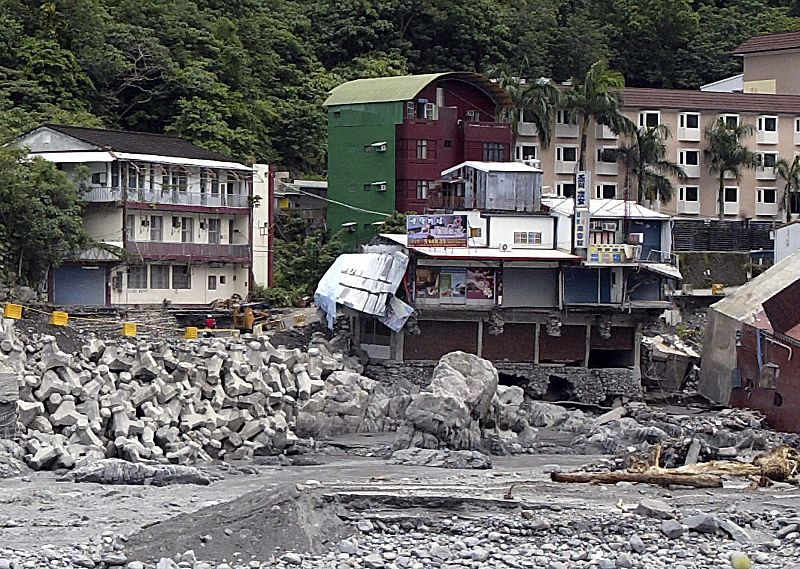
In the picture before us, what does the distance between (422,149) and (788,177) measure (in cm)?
1946

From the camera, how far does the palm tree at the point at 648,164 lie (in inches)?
2709

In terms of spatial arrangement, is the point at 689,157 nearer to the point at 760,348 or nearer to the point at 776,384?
the point at 760,348

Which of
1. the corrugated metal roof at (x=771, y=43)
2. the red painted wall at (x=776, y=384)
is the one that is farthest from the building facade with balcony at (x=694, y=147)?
the red painted wall at (x=776, y=384)

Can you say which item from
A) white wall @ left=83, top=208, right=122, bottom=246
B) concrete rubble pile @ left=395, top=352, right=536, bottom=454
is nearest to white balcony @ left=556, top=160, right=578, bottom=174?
white wall @ left=83, top=208, right=122, bottom=246

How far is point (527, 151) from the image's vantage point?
226 feet

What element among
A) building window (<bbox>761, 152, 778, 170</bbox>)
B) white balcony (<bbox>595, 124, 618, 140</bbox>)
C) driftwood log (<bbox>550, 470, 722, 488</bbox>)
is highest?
white balcony (<bbox>595, 124, 618, 140</bbox>)

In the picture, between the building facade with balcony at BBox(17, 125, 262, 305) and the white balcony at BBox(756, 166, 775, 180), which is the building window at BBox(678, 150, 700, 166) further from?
the building facade with balcony at BBox(17, 125, 262, 305)

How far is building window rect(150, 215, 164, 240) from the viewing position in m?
53.3

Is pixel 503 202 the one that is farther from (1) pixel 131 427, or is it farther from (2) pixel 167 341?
(1) pixel 131 427

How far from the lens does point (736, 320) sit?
48125mm

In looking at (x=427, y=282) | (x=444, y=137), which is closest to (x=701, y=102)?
(x=444, y=137)

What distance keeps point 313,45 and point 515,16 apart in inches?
422

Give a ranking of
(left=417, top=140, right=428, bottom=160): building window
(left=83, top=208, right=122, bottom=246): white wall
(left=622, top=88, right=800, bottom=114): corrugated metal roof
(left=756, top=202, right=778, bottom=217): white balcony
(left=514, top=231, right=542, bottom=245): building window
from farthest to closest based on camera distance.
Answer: (left=756, top=202, right=778, bottom=217): white balcony < (left=622, top=88, right=800, bottom=114): corrugated metal roof < (left=417, top=140, right=428, bottom=160): building window < (left=83, top=208, right=122, bottom=246): white wall < (left=514, top=231, right=542, bottom=245): building window

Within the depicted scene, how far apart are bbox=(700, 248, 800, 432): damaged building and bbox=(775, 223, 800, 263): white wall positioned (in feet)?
26.6
